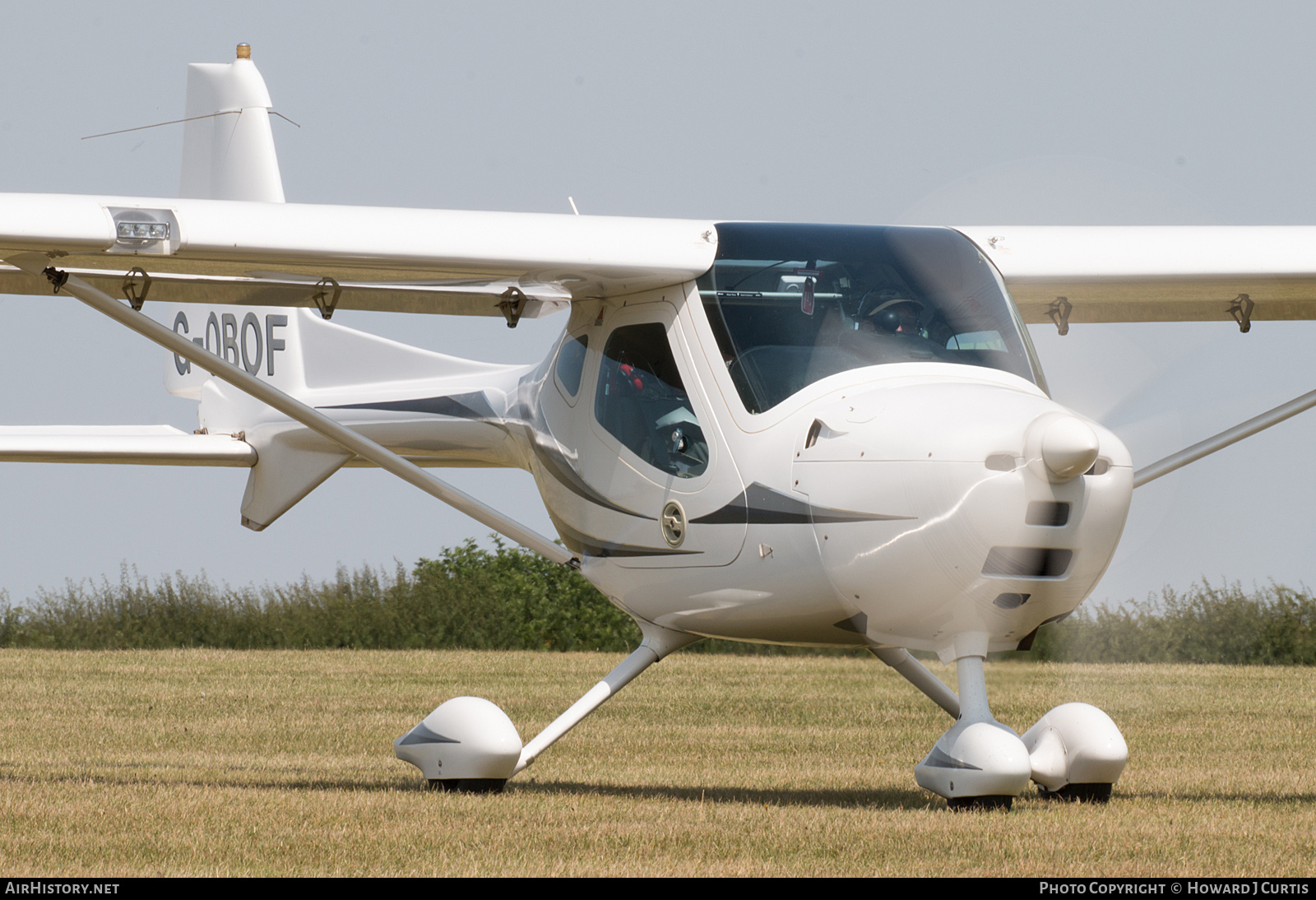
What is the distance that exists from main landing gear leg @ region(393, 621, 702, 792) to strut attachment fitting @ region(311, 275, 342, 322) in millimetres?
2268

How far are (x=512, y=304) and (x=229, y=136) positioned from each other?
5.62 m

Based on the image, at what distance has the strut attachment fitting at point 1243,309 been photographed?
8961 mm

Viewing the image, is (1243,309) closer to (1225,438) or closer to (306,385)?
(1225,438)

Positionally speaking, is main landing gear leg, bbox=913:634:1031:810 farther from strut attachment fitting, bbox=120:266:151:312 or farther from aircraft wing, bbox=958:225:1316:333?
strut attachment fitting, bbox=120:266:151:312

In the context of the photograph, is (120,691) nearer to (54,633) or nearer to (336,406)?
(336,406)

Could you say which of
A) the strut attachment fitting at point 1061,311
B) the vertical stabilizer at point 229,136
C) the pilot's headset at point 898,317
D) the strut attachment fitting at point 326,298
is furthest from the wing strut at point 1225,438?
the vertical stabilizer at point 229,136

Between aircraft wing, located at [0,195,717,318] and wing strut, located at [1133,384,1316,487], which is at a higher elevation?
aircraft wing, located at [0,195,717,318]

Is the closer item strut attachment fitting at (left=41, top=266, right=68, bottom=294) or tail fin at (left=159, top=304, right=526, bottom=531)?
strut attachment fitting at (left=41, top=266, right=68, bottom=294)

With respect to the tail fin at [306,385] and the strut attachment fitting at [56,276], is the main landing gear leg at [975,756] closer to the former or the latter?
the tail fin at [306,385]

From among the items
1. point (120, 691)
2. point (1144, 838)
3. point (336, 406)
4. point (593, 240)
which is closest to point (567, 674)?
point (120, 691)

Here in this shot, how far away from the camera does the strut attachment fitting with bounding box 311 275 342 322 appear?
8.59m

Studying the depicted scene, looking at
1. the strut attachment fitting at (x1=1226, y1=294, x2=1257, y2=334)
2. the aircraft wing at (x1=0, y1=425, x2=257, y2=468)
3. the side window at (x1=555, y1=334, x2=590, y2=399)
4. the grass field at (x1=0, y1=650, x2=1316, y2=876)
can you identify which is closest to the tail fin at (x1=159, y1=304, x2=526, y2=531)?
the aircraft wing at (x1=0, y1=425, x2=257, y2=468)

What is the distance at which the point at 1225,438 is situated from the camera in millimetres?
8180

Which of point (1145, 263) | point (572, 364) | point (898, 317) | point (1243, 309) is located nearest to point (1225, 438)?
point (1145, 263)
